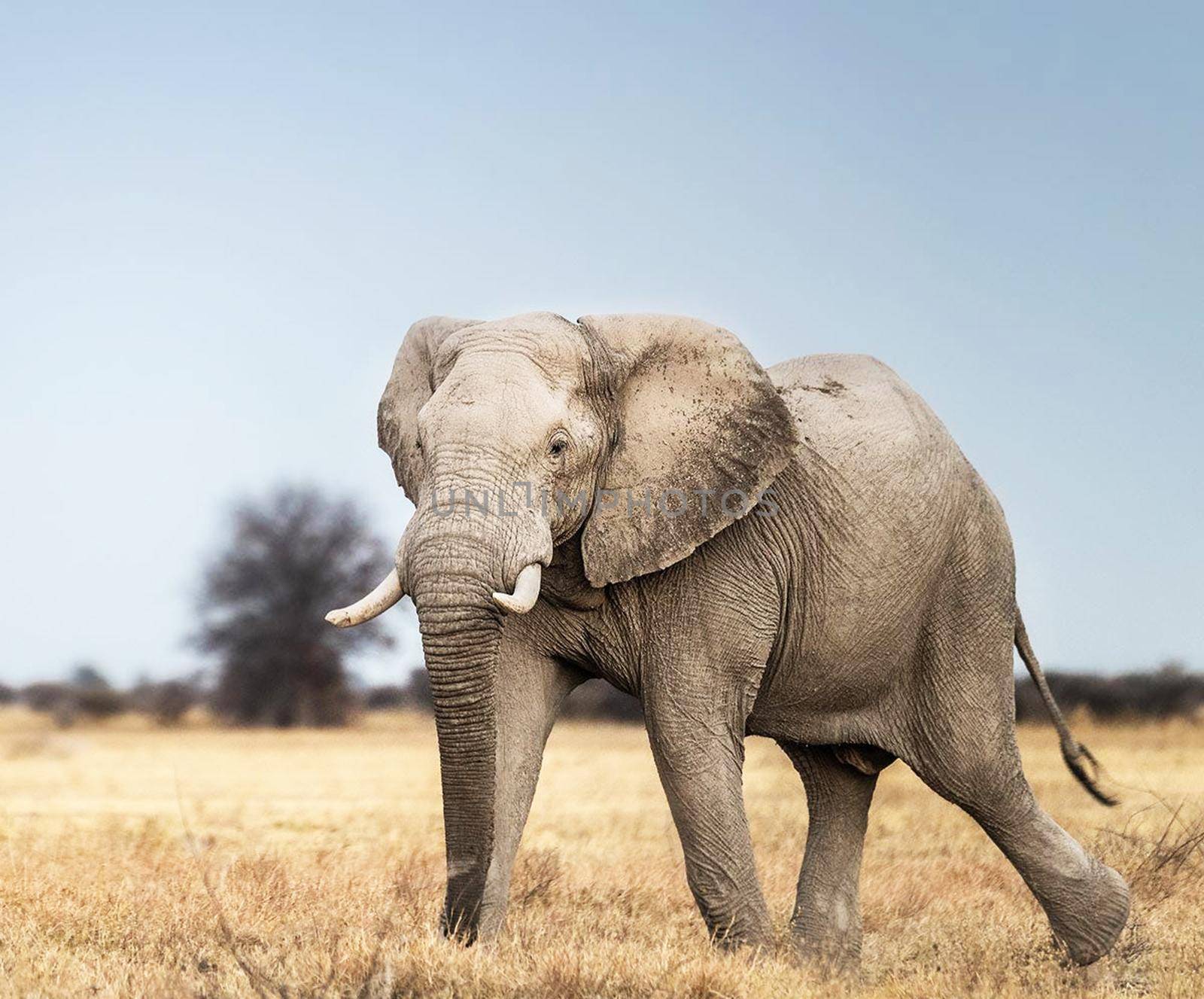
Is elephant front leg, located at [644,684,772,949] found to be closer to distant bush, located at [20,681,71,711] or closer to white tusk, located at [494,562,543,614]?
white tusk, located at [494,562,543,614]

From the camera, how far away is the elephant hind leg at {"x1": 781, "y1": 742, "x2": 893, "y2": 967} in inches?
338

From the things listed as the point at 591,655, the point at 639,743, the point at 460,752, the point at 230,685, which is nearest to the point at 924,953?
the point at 591,655

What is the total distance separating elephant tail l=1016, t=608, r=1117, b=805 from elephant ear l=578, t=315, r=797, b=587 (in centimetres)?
247

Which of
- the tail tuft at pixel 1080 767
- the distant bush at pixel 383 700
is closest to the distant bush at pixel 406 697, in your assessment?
the distant bush at pixel 383 700

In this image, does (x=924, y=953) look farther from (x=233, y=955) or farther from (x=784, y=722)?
(x=233, y=955)

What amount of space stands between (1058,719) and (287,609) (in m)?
41.9

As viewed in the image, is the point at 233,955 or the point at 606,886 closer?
the point at 233,955

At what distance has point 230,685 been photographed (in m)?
47.9

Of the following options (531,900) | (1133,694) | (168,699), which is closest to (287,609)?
(168,699)

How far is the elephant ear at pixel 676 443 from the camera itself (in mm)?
6973

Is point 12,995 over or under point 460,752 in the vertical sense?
under

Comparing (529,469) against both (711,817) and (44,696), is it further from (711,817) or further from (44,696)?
(44,696)

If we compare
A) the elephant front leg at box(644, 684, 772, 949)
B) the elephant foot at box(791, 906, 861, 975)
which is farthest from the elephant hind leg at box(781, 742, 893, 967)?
the elephant front leg at box(644, 684, 772, 949)

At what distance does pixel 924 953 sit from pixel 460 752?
10.9 ft
